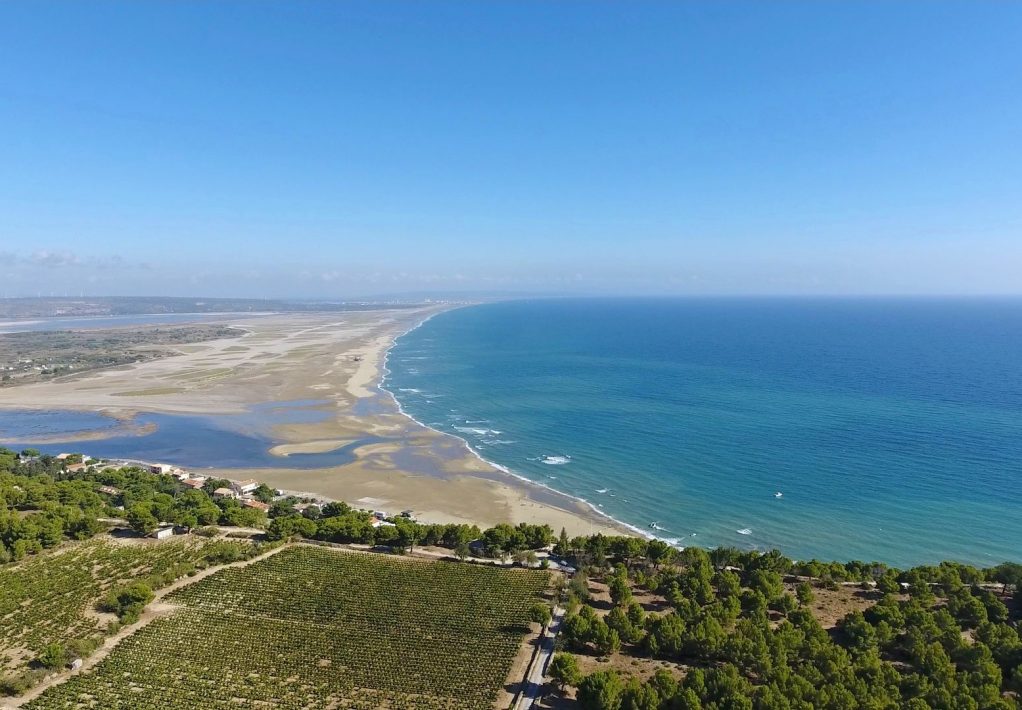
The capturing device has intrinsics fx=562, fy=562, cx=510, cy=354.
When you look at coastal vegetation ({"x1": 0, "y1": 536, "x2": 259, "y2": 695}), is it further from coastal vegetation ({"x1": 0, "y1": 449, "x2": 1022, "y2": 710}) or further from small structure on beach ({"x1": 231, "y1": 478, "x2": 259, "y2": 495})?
small structure on beach ({"x1": 231, "y1": 478, "x2": 259, "y2": 495})

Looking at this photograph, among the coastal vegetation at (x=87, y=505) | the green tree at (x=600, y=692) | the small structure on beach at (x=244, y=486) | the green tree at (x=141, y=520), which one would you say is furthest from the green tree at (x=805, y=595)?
the small structure on beach at (x=244, y=486)

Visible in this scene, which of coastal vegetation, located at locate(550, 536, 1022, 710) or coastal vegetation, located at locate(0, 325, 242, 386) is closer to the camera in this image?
coastal vegetation, located at locate(550, 536, 1022, 710)

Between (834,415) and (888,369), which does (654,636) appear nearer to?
(834,415)

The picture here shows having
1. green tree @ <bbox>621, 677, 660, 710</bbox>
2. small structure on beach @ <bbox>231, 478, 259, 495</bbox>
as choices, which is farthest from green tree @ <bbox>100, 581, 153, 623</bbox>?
green tree @ <bbox>621, 677, 660, 710</bbox>

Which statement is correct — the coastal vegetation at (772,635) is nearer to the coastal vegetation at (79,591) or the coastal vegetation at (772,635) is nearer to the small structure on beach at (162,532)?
the coastal vegetation at (79,591)

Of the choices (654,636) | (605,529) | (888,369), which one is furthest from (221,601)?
(888,369)

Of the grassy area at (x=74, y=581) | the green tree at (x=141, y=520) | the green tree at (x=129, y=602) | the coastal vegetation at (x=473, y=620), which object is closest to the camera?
the coastal vegetation at (x=473, y=620)

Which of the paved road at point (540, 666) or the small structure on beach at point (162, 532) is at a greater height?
the small structure on beach at point (162, 532)

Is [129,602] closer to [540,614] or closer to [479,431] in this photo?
[540,614]
